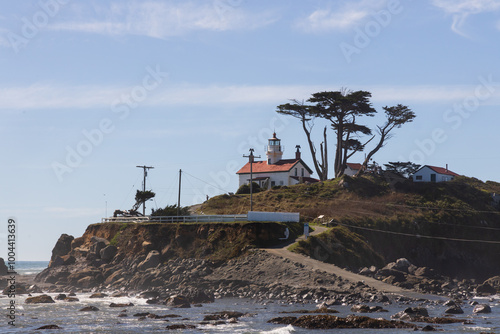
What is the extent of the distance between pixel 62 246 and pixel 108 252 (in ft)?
46.4

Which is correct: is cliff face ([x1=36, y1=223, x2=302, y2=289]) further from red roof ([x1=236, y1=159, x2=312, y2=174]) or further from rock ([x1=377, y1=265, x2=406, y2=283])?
red roof ([x1=236, y1=159, x2=312, y2=174])

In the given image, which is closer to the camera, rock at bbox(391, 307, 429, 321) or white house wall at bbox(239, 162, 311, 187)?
rock at bbox(391, 307, 429, 321)

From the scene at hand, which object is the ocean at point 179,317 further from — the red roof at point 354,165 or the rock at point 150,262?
the red roof at point 354,165

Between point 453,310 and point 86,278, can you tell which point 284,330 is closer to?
point 453,310

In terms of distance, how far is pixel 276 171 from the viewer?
103m

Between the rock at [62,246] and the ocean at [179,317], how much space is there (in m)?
29.3

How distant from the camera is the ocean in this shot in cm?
3681

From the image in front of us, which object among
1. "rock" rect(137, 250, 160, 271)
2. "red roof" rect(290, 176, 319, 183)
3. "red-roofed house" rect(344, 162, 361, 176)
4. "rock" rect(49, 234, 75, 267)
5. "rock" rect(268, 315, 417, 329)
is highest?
"red-roofed house" rect(344, 162, 361, 176)

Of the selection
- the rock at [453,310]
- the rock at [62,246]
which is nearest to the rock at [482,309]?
the rock at [453,310]

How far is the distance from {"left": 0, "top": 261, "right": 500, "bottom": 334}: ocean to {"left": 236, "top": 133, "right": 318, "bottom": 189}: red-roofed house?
164 ft

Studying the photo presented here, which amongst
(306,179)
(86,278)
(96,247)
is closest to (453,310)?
(86,278)

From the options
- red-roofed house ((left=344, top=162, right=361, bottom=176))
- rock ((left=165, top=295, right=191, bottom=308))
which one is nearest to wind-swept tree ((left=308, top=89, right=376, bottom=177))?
red-roofed house ((left=344, top=162, right=361, bottom=176))

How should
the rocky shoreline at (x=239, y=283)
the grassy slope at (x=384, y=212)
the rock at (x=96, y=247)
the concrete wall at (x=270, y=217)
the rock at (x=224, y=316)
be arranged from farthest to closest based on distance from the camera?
the rock at (x=96, y=247)
the grassy slope at (x=384, y=212)
the concrete wall at (x=270, y=217)
the rocky shoreline at (x=239, y=283)
the rock at (x=224, y=316)

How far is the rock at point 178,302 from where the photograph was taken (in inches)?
1910
